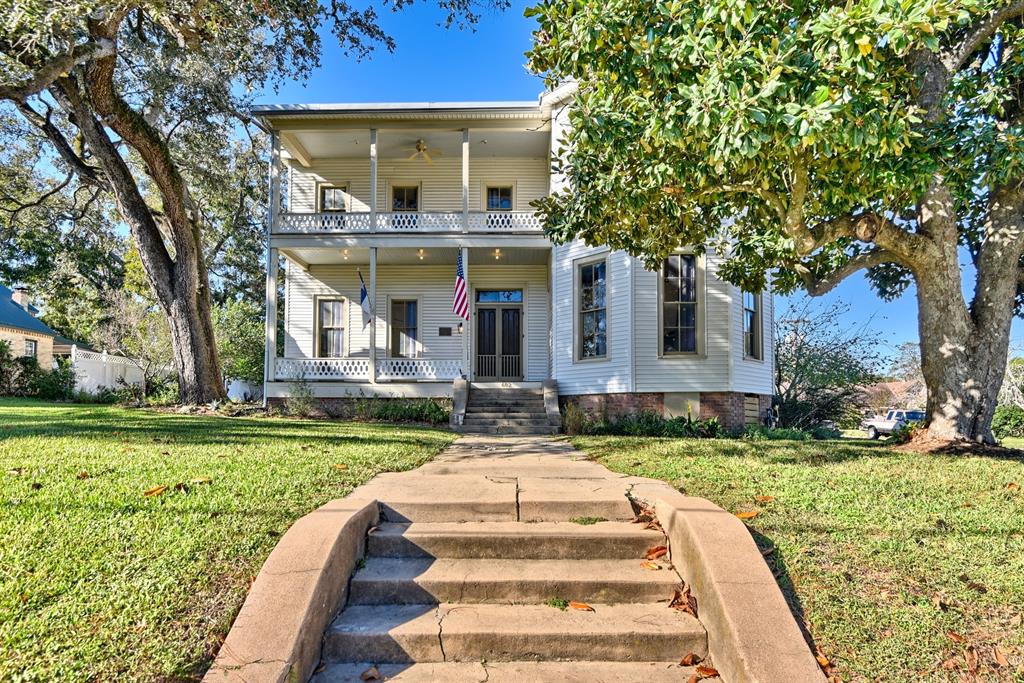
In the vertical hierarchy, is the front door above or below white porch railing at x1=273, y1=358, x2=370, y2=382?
above

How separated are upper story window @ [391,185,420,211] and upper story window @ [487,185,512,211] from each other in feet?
6.48

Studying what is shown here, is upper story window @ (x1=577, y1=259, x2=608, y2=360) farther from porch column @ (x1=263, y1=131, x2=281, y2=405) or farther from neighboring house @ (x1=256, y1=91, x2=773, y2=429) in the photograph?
porch column @ (x1=263, y1=131, x2=281, y2=405)

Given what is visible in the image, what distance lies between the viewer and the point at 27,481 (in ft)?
15.5

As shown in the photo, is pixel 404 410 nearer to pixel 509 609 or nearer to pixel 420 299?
pixel 420 299

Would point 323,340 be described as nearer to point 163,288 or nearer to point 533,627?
point 163,288

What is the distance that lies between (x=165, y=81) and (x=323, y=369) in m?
8.01

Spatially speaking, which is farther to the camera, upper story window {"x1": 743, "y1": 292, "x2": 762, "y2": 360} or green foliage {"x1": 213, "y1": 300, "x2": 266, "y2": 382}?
green foliage {"x1": 213, "y1": 300, "x2": 266, "y2": 382}

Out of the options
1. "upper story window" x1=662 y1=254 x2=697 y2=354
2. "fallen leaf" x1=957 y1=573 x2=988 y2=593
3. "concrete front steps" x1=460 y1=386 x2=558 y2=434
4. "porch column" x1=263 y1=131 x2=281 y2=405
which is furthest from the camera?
"porch column" x1=263 y1=131 x2=281 y2=405

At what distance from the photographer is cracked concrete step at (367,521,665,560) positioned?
3977mm

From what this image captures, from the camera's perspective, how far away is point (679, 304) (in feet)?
40.5

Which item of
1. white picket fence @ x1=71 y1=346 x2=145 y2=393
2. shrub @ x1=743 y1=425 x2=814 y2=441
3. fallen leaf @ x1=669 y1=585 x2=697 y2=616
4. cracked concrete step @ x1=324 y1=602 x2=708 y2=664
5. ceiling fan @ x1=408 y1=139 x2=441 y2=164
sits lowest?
cracked concrete step @ x1=324 y1=602 x2=708 y2=664

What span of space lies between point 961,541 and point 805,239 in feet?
12.2

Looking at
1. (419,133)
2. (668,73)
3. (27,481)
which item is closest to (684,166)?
(668,73)

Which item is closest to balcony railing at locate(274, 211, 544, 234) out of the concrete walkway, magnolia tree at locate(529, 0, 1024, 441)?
magnolia tree at locate(529, 0, 1024, 441)
